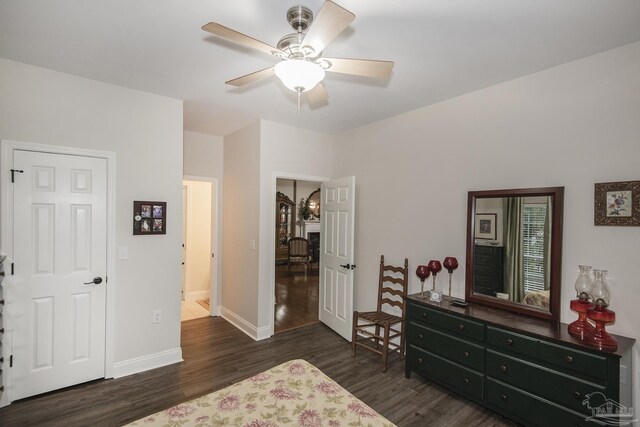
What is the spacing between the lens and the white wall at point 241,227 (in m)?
3.82

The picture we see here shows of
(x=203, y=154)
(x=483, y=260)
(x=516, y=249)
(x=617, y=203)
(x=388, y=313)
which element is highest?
(x=203, y=154)

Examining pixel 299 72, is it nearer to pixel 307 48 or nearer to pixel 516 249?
pixel 307 48

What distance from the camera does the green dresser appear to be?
6.12 feet

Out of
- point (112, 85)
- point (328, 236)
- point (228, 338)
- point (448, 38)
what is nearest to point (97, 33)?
point (112, 85)

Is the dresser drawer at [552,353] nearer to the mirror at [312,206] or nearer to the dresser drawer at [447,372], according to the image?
the dresser drawer at [447,372]

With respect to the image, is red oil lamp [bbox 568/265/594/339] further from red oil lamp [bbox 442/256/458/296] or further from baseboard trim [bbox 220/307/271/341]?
baseboard trim [bbox 220/307/271/341]

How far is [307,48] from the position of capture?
160 centimetres

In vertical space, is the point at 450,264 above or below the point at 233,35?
below

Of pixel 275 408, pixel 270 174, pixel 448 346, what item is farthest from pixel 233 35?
pixel 448 346

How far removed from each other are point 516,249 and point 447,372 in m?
1.22

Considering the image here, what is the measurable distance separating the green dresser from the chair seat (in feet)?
1.15

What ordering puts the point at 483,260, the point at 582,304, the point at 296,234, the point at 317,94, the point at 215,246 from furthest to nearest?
the point at 296,234 → the point at 215,246 → the point at 483,260 → the point at 317,94 → the point at 582,304

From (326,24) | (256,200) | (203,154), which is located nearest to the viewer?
(326,24)

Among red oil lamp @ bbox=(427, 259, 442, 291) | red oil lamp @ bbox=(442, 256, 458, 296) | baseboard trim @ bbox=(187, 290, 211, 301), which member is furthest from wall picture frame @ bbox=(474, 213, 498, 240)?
baseboard trim @ bbox=(187, 290, 211, 301)
